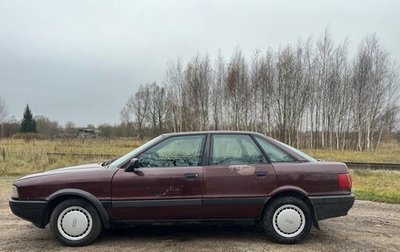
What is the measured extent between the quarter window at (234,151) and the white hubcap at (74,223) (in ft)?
6.17

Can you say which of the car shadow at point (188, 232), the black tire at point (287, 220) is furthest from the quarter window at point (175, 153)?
the black tire at point (287, 220)

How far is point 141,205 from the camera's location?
564 centimetres

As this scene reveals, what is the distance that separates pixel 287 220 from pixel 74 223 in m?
2.89

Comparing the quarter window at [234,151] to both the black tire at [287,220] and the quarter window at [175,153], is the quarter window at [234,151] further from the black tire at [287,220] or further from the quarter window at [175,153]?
the black tire at [287,220]

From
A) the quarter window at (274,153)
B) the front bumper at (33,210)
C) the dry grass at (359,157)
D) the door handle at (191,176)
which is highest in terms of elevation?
the quarter window at (274,153)

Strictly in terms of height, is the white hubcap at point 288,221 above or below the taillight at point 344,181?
A: below

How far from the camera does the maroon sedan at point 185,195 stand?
5.66 meters

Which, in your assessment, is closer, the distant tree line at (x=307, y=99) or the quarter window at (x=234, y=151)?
Result: the quarter window at (x=234, y=151)

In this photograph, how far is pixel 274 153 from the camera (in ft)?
19.5

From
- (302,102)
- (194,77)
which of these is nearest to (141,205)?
(302,102)

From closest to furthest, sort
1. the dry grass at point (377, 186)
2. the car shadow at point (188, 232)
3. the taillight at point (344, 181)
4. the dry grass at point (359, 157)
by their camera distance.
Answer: the taillight at point (344, 181), the car shadow at point (188, 232), the dry grass at point (377, 186), the dry grass at point (359, 157)

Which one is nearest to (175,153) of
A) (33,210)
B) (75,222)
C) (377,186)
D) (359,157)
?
(75,222)

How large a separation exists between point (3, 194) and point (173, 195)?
269 inches

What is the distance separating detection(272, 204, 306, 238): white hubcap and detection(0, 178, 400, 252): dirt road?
193 millimetres
